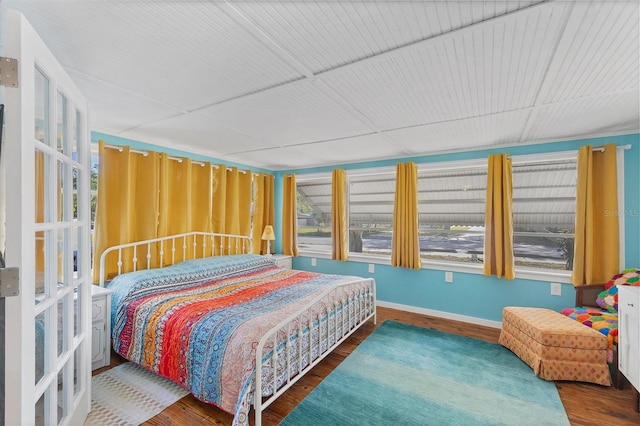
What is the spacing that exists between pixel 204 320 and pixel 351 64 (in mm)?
2004

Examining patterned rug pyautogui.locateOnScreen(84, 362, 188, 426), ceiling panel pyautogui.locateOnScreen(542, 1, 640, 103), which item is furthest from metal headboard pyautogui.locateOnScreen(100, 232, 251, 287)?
ceiling panel pyautogui.locateOnScreen(542, 1, 640, 103)

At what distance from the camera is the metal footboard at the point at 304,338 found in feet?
5.69

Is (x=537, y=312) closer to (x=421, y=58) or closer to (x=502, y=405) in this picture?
(x=502, y=405)

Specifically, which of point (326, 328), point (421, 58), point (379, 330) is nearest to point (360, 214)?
point (379, 330)

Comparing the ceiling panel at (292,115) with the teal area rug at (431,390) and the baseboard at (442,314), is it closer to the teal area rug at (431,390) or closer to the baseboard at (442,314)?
the teal area rug at (431,390)

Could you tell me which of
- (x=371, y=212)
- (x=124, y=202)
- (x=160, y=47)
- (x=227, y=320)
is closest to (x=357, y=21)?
(x=160, y=47)

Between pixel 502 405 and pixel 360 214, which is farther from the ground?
pixel 360 214

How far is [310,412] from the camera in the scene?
192 centimetres

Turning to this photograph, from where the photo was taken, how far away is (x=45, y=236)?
120 cm

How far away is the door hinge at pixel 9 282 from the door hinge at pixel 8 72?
0.63 metres

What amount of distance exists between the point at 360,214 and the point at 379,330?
2.02m

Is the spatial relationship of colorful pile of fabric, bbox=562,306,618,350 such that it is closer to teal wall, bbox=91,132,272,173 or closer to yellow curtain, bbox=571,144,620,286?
yellow curtain, bbox=571,144,620,286

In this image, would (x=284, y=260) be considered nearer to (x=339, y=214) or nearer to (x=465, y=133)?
(x=339, y=214)

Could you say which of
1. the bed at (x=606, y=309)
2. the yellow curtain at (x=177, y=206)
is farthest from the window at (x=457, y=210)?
the yellow curtain at (x=177, y=206)
